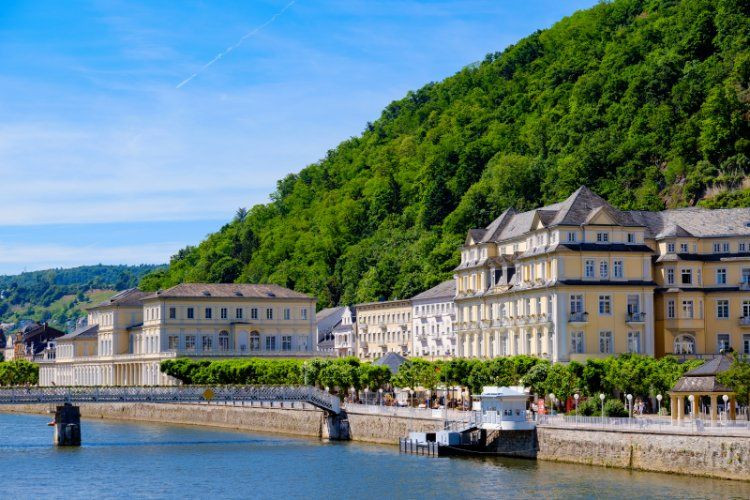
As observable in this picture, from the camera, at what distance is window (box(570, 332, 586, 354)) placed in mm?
94188

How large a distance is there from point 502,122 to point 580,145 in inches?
1425

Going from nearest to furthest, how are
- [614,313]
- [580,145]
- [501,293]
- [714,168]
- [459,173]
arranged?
[614,313]
[501,293]
[714,168]
[580,145]
[459,173]

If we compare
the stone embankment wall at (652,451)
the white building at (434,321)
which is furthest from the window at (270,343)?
the stone embankment wall at (652,451)

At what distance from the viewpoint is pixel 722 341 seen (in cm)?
9725

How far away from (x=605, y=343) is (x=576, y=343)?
2.00m

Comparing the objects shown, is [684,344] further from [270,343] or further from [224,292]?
[224,292]

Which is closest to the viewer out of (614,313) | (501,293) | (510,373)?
(510,373)

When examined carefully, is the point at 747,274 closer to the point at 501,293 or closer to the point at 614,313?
the point at 614,313

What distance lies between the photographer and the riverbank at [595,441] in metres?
60.2

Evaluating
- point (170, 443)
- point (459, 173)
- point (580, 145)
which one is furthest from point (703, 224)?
point (459, 173)

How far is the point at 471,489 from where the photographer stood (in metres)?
63.8

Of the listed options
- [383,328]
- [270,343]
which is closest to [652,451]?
[270,343]

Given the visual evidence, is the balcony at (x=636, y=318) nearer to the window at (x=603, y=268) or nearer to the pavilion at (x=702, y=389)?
the window at (x=603, y=268)

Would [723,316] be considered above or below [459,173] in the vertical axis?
below
